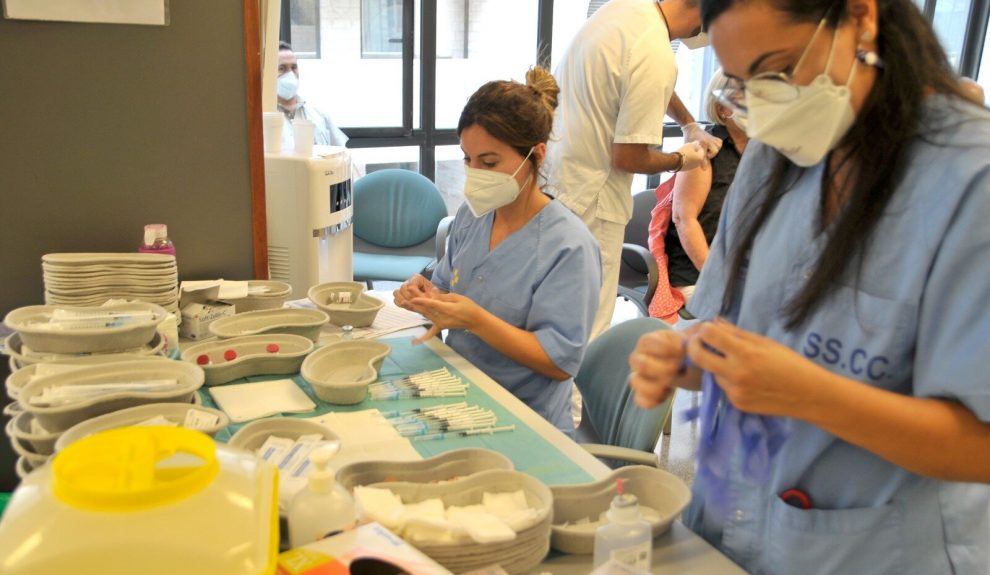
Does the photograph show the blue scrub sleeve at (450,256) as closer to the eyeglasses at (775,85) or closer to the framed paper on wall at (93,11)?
the framed paper on wall at (93,11)

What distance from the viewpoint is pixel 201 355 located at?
1.66 metres

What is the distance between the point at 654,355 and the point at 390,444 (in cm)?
56

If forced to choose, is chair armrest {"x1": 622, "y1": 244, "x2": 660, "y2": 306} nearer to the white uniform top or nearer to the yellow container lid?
the white uniform top

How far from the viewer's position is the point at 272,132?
2311 mm

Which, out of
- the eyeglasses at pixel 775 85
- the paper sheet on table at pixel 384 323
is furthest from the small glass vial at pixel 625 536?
the paper sheet on table at pixel 384 323

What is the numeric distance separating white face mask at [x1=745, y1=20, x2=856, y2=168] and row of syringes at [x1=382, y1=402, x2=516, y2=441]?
0.70 meters

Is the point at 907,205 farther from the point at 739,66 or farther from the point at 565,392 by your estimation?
the point at 565,392

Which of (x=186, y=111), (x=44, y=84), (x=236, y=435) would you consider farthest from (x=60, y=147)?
(x=236, y=435)

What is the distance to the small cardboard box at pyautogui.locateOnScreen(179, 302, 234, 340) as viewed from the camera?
188 centimetres

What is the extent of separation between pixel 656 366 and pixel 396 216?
9.85 feet

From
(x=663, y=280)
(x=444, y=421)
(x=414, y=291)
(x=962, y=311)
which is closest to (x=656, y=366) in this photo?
(x=962, y=311)

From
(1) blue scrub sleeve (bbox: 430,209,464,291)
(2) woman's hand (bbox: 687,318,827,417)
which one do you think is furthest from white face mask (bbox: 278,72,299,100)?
(2) woman's hand (bbox: 687,318,827,417)

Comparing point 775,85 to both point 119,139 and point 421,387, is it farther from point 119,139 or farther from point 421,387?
point 119,139

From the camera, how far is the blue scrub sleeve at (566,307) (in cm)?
173
